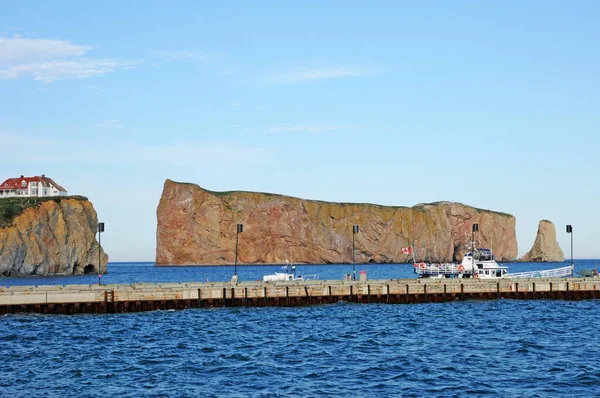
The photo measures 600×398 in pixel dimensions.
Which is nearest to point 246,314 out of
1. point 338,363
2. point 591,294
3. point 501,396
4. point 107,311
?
point 107,311

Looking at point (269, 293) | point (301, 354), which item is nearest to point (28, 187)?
point (269, 293)

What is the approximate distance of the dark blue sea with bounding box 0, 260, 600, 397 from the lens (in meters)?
35.2

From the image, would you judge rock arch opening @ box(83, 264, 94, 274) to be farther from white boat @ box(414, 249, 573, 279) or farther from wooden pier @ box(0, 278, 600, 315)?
wooden pier @ box(0, 278, 600, 315)

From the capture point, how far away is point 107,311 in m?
67.2

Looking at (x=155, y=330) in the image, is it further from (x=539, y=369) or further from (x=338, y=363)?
(x=539, y=369)

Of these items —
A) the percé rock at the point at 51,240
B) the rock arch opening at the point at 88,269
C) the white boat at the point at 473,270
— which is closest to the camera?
the white boat at the point at 473,270

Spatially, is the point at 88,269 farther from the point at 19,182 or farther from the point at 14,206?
the point at 19,182

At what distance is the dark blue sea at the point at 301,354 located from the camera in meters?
35.2

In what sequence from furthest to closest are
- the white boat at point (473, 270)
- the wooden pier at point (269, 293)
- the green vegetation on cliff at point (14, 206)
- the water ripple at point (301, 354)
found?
the green vegetation on cliff at point (14, 206), the white boat at point (473, 270), the wooden pier at point (269, 293), the water ripple at point (301, 354)

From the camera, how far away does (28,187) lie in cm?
19288

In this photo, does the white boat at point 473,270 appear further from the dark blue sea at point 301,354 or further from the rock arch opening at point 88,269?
the rock arch opening at point 88,269

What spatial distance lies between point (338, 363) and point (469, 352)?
930 cm

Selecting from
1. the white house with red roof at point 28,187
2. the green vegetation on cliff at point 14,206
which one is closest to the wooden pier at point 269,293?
the green vegetation on cliff at point 14,206

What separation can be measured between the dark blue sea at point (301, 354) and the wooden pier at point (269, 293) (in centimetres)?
193
